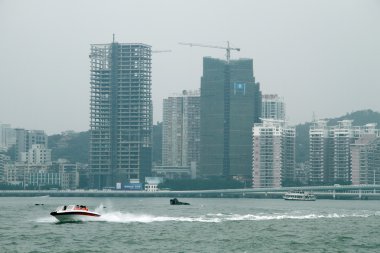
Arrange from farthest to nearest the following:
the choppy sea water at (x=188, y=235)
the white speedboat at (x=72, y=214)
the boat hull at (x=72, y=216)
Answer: the white speedboat at (x=72, y=214) < the boat hull at (x=72, y=216) < the choppy sea water at (x=188, y=235)

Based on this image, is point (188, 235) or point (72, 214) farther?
point (72, 214)

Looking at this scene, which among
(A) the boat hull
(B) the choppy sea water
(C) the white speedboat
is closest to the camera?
(B) the choppy sea water

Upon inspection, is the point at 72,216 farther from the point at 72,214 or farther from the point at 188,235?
the point at 188,235

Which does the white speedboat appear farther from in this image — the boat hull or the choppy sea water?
the choppy sea water

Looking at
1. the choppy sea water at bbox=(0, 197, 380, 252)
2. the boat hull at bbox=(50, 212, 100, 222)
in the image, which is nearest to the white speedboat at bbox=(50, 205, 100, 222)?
the boat hull at bbox=(50, 212, 100, 222)

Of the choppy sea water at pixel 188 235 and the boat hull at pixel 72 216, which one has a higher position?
the boat hull at pixel 72 216

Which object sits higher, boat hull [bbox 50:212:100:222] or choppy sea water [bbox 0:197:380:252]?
boat hull [bbox 50:212:100:222]

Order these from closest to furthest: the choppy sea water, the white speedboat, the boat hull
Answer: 1. the choppy sea water
2. the boat hull
3. the white speedboat

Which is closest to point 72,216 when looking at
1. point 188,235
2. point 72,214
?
point 72,214

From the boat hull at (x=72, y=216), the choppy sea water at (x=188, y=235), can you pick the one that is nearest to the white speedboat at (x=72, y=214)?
the boat hull at (x=72, y=216)

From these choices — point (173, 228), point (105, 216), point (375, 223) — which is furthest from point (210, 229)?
point (375, 223)

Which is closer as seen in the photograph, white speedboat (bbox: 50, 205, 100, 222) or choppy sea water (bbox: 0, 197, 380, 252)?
choppy sea water (bbox: 0, 197, 380, 252)

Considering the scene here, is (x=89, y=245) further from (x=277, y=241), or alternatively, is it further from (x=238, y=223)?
(x=238, y=223)

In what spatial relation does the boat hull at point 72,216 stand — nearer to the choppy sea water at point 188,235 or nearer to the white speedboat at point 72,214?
the white speedboat at point 72,214
